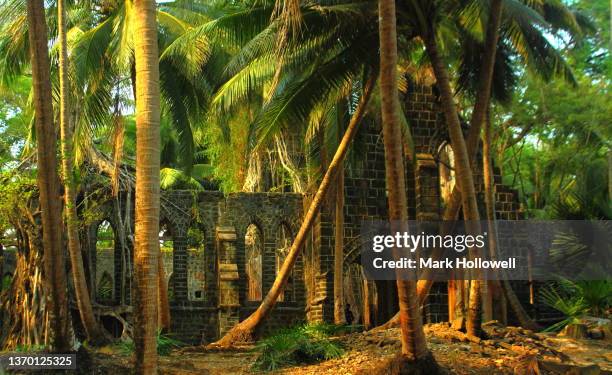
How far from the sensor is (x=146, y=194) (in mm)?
9414

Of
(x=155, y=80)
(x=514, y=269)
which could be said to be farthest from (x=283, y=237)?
(x=155, y=80)

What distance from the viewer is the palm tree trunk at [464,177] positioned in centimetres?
1291

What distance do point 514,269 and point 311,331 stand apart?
9062 mm

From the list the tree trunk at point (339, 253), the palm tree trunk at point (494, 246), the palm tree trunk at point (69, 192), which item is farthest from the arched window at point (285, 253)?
the palm tree trunk at point (69, 192)

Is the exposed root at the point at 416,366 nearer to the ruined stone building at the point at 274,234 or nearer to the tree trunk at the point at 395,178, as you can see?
the tree trunk at the point at 395,178

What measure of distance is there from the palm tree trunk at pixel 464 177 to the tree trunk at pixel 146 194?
209 inches

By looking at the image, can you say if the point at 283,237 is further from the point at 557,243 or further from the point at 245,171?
the point at 557,243

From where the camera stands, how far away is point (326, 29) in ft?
47.7

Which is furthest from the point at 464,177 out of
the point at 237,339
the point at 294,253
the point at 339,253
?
the point at 339,253

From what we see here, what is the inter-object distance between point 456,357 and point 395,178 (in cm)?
322

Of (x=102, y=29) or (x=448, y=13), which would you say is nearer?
(x=448, y=13)

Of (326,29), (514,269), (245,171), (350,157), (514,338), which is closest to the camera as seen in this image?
(514,338)

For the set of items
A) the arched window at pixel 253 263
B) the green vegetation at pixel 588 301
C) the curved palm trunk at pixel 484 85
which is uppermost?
the curved palm trunk at pixel 484 85

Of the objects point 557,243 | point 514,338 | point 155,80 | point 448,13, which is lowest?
point 514,338
